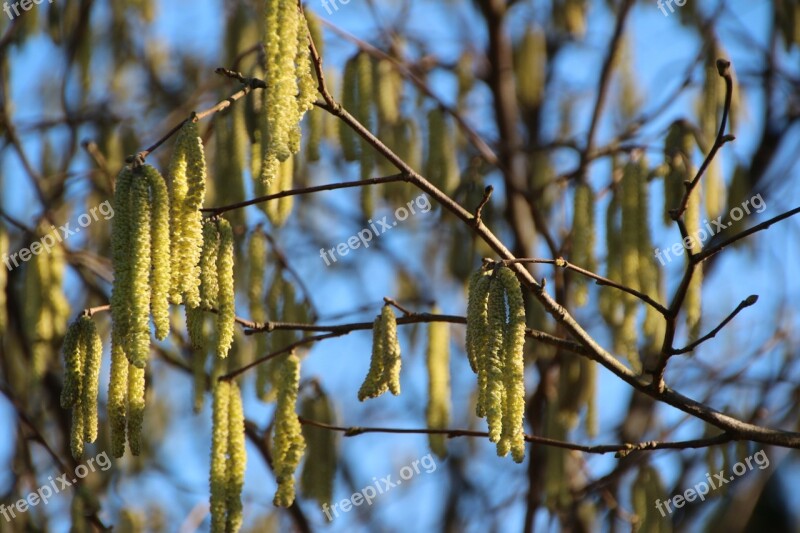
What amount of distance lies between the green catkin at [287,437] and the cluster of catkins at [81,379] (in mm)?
387

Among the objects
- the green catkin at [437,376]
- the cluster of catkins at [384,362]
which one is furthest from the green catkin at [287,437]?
the green catkin at [437,376]

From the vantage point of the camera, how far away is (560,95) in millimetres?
5441

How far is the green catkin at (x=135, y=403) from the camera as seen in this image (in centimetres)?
186

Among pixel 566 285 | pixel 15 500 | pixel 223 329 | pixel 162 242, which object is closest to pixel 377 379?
pixel 223 329

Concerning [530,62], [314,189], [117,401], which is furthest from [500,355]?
[530,62]

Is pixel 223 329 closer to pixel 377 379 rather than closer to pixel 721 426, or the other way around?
pixel 377 379

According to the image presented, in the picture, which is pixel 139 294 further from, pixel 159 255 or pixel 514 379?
pixel 514 379

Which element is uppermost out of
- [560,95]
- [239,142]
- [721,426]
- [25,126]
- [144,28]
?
[144,28]

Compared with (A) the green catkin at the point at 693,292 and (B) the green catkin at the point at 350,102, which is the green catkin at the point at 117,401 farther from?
(A) the green catkin at the point at 693,292

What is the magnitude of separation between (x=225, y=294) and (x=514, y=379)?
22.5 inches

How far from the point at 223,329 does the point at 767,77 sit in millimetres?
3113

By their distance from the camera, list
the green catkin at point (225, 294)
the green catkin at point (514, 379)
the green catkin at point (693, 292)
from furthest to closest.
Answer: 1. the green catkin at point (693, 292)
2. the green catkin at point (225, 294)
3. the green catkin at point (514, 379)

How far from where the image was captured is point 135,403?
74.3 inches

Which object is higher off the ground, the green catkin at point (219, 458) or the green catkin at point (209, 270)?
the green catkin at point (209, 270)
